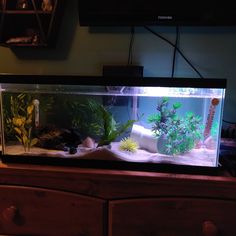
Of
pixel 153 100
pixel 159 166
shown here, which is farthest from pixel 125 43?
pixel 159 166

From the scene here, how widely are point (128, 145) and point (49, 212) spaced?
40cm

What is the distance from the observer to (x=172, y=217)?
1.09 m

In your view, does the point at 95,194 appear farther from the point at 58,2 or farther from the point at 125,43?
the point at 58,2

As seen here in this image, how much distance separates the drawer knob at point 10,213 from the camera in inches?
45.4

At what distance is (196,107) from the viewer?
1.08 metres

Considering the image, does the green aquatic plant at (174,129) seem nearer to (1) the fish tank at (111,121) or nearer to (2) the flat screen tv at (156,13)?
(1) the fish tank at (111,121)

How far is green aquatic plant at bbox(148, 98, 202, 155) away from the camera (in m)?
1.10

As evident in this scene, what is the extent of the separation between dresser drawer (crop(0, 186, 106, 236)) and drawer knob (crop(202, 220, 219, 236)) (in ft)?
1.21

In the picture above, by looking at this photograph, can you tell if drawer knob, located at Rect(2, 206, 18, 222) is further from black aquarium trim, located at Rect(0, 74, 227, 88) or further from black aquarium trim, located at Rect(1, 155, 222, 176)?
black aquarium trim, located at Rect(0, 74, 227, 88)

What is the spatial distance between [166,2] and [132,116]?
589 millimetres

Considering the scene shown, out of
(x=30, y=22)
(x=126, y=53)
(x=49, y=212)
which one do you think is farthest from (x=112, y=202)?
(x=30, y=22)

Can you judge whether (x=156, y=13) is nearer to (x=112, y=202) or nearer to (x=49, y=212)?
(x=112, y=202)

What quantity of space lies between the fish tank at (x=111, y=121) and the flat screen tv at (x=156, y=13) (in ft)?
1.47

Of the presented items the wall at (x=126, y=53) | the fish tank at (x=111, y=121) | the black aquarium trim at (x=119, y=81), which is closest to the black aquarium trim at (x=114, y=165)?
the fish tank at (x=111, y=121)
